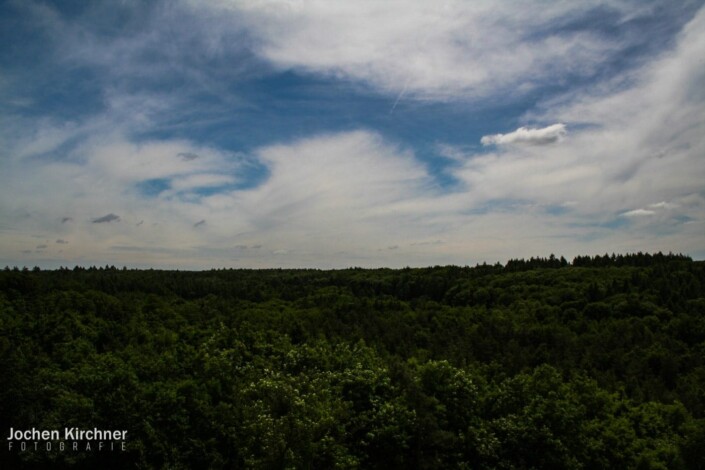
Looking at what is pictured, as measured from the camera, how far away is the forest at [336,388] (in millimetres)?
41812

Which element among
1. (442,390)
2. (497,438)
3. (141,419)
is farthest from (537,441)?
(141,419)

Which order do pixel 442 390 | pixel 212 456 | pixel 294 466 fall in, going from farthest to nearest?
pixel 442 390, pixel 212 456, pixel 294 466

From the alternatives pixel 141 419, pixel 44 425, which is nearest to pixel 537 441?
pixel 141 419

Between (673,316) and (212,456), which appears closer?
(212,456)

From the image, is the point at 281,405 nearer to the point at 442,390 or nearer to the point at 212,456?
the point at 212,456

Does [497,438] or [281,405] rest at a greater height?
[281,405]

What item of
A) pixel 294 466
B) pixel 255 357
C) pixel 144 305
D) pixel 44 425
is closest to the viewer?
pixel 294 466

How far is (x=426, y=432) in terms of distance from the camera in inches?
1686

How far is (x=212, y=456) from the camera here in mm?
42812

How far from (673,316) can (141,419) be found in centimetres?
12076

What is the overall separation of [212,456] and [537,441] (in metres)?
29.3

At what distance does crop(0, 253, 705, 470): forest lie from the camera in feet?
137

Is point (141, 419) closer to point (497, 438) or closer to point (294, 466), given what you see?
point (294, 466)

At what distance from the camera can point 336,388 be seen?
49.2 metres
